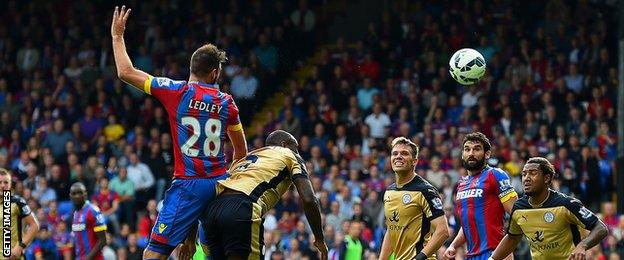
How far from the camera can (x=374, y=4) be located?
27672 mm

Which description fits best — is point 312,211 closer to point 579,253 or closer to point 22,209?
point 579,253

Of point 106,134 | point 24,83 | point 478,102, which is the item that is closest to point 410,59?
point 478,102

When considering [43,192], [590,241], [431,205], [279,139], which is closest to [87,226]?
[279,139]

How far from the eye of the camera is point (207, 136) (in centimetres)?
934

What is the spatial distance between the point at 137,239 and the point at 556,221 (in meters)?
11.5

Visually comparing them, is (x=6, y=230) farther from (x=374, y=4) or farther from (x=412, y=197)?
(x=374, y=4)

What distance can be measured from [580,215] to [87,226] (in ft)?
21.4

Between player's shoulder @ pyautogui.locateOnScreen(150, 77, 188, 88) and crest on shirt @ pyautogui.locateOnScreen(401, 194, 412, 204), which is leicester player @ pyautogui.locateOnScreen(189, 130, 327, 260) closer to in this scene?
player's shoulder @ pyautogui.locateOnScreen(150, 77, 188, 88)

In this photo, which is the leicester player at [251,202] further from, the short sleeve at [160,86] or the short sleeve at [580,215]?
the short sleeve at [580,215]

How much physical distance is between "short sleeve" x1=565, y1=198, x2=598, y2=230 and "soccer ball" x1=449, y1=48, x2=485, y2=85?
3664mm

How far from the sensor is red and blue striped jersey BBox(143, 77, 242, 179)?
9242 millimetres

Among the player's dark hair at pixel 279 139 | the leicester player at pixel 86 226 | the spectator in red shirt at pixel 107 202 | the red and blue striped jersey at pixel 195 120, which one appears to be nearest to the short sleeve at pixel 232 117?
the red and blue striped jersey at pixel 195 120

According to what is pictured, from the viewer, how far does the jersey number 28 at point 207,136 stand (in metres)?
9.28

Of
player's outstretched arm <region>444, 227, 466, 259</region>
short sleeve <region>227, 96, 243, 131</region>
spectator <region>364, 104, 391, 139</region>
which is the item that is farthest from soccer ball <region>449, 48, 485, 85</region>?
spectator <region>364, 104, 391, 139</region>
